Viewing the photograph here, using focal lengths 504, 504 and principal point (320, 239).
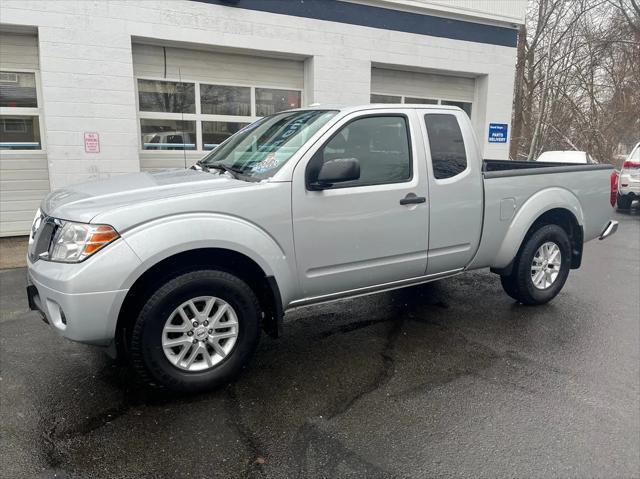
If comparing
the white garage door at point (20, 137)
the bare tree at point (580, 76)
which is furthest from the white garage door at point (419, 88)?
the bare tree at point (580, 76)

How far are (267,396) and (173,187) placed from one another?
59.8 inches

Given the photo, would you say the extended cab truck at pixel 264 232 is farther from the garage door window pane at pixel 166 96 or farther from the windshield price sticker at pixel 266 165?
the garage door window pane at pixel 166 96

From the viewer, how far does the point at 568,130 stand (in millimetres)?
24688

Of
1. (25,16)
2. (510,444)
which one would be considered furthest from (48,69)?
(510,444)

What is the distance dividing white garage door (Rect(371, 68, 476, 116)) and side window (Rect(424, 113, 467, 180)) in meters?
7.37

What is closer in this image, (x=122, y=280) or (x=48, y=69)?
(x=122, y=280)

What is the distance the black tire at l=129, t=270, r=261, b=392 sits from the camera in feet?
10.1

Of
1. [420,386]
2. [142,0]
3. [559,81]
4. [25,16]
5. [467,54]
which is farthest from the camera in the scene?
[559,81]

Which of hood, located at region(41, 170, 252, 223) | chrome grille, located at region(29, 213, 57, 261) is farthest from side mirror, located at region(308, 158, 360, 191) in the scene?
chrome grille, located at region(29, 213, 57, 261)

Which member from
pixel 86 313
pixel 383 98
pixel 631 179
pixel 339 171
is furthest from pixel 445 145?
pixel 631 179

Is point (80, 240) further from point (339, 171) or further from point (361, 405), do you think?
point (361, 405)

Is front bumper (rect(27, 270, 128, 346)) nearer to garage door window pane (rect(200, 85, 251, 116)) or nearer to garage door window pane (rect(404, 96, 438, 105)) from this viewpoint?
garage door window pane (rect(200, 85, 251, 116))

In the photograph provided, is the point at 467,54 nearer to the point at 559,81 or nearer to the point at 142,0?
the point at 142,0

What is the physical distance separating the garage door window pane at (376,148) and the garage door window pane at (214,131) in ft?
20.7
